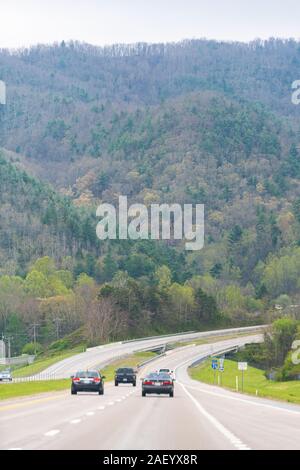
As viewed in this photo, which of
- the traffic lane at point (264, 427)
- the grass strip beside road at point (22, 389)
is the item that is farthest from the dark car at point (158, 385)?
the traffic lane at point (264, 427)

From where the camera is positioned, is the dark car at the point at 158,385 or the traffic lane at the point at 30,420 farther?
the dark car at the point at 158,385

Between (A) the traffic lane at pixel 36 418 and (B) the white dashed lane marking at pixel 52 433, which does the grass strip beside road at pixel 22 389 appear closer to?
(A) the traffic lane at pixel 36 418

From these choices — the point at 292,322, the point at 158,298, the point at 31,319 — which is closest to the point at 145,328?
the point at 158,298

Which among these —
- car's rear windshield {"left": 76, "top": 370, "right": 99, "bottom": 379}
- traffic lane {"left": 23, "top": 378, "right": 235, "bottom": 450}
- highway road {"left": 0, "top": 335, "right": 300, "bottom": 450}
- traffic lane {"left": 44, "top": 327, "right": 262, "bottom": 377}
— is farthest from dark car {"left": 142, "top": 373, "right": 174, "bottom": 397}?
traffic lane {"left": 44, "top": 327, "right": 262, "bottom": 377}

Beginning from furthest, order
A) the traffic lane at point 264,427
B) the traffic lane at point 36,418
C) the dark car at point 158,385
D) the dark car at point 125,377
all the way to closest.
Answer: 1. the dark car at point 125,377
2. the dark car at point 158,385
3. the traffic lane at point 36,418
4. the traffic lane at point 264,427

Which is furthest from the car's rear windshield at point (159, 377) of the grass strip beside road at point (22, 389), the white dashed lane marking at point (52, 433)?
the white dashed lane marking at point (52, 433)

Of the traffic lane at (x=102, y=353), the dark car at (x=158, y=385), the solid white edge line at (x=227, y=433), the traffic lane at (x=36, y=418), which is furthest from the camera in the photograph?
the traffic lane at (x=102, y=353)

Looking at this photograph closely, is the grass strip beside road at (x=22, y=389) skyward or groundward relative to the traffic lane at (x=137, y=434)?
groundward

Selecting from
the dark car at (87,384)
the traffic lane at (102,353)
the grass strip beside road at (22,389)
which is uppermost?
the dark car at (87,384)

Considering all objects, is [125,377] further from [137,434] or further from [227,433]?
[137,434]
